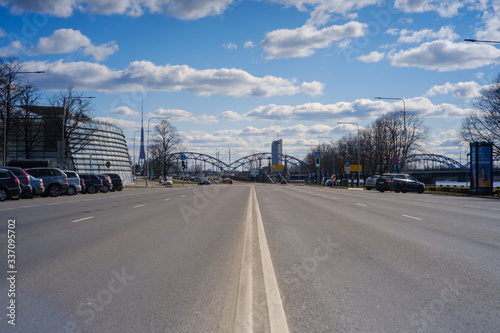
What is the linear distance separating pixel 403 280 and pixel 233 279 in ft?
7.99

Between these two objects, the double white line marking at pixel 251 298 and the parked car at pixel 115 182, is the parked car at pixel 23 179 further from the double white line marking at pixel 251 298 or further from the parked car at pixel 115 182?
the double white line marking at pixel 251 298

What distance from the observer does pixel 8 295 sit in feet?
18.6

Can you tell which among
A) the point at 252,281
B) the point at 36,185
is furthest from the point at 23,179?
the point at 252,281

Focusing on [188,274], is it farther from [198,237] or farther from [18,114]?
[18,114]

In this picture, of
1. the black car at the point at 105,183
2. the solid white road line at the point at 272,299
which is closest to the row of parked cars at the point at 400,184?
the black car at the point at 105,183

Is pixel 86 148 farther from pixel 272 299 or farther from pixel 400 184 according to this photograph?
pixel 272 299

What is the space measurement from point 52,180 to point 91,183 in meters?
8.58

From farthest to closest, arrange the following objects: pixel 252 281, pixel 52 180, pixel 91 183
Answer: pixel 91 183
pixel 52 180
pixel 252 281

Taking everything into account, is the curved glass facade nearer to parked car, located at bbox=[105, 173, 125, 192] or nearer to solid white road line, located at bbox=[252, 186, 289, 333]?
parked car, located at bbox=[105, 173, 125, 192]

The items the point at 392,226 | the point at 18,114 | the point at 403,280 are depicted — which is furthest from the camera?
the point at 18,114

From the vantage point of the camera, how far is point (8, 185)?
1029 inches

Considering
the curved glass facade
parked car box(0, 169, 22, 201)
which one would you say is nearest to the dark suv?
parked car box(0, 169, 22, 201)

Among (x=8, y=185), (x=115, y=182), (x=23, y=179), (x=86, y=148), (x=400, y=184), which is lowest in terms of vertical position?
(x=400, y=184)

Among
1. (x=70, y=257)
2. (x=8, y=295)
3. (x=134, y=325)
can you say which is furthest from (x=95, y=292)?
(x=70, y=257)
